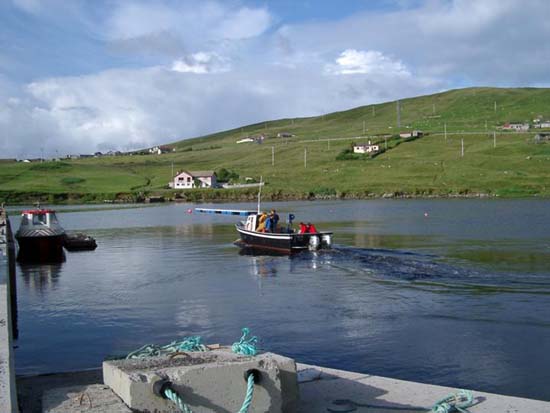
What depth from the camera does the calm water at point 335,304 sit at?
16922 mm

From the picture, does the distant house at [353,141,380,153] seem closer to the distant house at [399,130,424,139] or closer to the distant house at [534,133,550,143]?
the distant house at [399,130,424,139]

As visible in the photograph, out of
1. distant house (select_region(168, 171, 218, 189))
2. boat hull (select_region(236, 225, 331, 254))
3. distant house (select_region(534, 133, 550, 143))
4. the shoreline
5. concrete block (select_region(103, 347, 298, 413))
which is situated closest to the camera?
concrete block (select_region(103, 347, 298, 413))

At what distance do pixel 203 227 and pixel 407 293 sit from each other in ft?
137

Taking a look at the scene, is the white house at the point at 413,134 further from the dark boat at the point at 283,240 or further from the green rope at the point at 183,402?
the green rope at the point at 183,402

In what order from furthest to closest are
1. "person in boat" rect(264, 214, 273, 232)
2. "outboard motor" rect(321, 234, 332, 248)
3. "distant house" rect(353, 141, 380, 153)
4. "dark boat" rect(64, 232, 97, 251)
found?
"distant house" rect(353, 141, 380, 153)
"dark boat" rect(64, 232, 97, 251)
"person in boat" rect(264, 214, 273, 232)
"outboard motor" rect(321, 234, 332, 248)

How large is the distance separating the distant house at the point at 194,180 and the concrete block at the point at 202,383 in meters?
133

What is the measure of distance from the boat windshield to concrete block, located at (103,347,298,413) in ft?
131

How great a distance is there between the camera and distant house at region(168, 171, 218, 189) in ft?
471

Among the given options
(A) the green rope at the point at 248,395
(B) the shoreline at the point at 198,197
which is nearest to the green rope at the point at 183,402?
(A) the green rope at the point at 248,395

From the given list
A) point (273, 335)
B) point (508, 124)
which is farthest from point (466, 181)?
point (273, 335)

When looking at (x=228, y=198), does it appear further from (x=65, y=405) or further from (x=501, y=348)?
(x=65, y=405)

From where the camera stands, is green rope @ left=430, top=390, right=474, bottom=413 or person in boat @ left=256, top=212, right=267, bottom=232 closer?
green rope @ left=430, top=390, right=474, bottom=413

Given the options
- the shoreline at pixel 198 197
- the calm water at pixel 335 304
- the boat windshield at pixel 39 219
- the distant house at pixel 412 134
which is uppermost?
the distant house at pixel 412 134

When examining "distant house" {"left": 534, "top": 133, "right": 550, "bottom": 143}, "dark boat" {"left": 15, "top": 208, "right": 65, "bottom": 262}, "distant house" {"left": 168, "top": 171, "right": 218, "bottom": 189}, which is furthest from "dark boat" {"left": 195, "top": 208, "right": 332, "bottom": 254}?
"distant house" {"left": 534, "top": 133, "right": 550, "bottom": 143}
